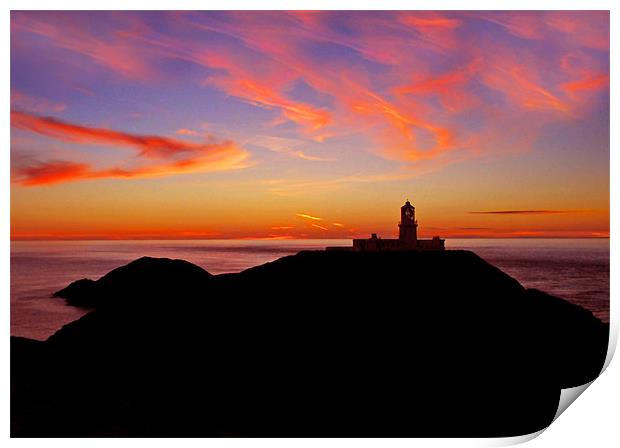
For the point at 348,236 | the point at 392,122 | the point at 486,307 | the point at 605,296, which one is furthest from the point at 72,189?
the point at 605,296

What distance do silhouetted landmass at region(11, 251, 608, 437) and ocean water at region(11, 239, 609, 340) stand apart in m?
0.19

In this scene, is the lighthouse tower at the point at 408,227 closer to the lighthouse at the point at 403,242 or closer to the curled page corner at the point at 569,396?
the lighthouse at the point at 403,242

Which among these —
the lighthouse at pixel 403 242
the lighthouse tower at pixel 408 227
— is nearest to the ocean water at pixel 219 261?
the lighthouse at pixel 403 242

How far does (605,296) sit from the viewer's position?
5.05 m

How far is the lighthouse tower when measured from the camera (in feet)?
17.9

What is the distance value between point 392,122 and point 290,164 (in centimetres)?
123

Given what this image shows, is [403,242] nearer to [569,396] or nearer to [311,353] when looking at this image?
[311,353]

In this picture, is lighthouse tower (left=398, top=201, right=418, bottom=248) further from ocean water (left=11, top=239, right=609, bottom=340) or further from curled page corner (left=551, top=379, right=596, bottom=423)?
curled page corner (left=551, top=379, right=596, bottom=423)

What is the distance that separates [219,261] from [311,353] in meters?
1.65

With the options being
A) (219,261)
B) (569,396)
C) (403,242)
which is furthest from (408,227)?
(569,396)

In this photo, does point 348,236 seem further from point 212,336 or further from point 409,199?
point 212,336

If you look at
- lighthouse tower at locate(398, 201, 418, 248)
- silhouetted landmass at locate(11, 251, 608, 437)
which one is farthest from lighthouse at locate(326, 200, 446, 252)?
silhouetted landmass at locate(11, 251, 608, 437)

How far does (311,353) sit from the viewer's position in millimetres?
6023

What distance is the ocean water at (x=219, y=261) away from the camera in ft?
16.3
